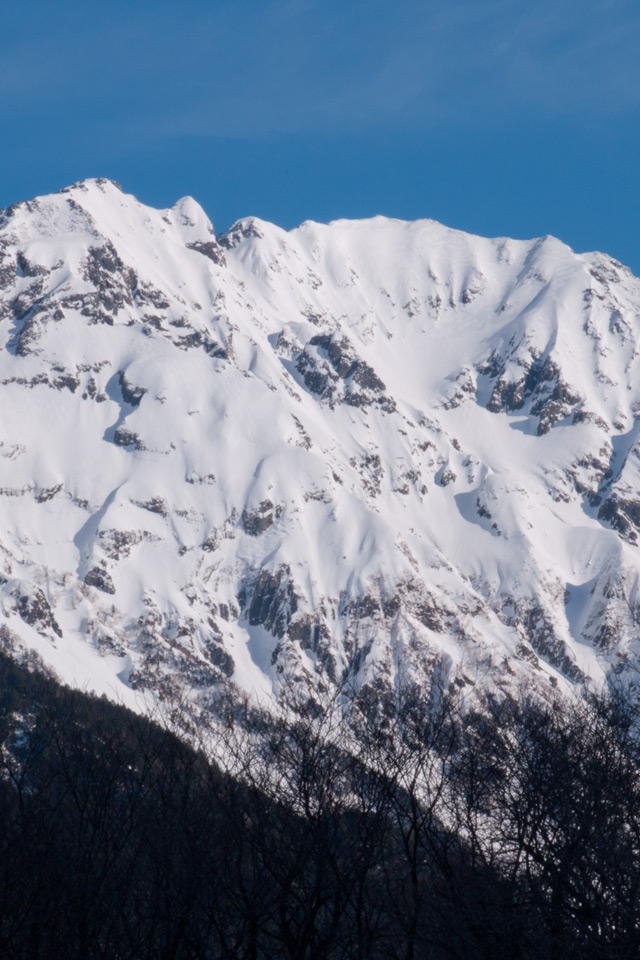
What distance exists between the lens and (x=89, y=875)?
24828 mm

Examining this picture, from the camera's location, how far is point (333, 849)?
2717 cm

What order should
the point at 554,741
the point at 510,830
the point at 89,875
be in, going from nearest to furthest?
the point at 89,875
the point at 510,830
the point at 554,741

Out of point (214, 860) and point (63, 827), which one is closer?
A: point (214, 860)

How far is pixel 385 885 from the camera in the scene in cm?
2914

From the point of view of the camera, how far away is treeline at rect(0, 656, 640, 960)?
23.5 m

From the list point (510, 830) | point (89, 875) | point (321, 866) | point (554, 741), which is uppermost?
point (554, 741)

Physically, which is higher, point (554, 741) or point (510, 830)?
point (554, 741)

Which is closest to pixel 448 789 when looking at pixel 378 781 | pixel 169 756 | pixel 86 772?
pixel 378 781

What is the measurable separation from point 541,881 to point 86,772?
12.9 m

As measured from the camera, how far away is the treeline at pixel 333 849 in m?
23.5

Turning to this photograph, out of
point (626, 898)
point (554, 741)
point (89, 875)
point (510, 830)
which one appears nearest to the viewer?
point (626, 898)

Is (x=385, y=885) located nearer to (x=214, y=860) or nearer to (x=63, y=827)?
(x=214, y=860)

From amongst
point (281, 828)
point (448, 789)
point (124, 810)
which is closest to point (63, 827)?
point (124, 810)

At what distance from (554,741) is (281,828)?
791cm
